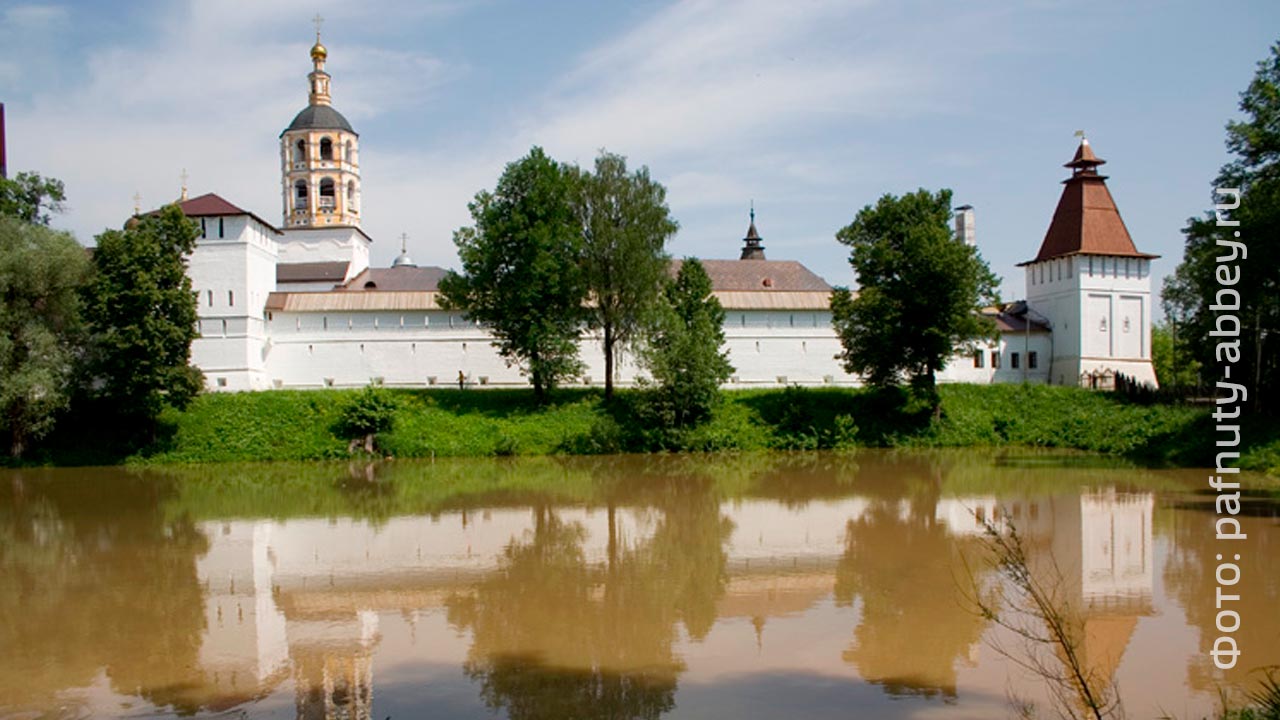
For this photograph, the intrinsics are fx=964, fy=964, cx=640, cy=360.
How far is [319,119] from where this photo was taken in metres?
41.9

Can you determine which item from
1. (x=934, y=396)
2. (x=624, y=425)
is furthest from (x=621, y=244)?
(x=934, y=396)

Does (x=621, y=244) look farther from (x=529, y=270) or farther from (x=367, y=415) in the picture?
(x=367, y=415)

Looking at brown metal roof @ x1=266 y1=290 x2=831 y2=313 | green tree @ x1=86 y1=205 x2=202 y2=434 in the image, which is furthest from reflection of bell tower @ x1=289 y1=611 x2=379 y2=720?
brown metal roof @ x1=266 y1=290 x2=831 y2=313

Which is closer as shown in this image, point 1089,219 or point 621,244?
point 621,244

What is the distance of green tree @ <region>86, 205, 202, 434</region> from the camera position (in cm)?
2481

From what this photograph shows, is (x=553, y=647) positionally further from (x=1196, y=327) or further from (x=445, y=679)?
(x=1196, y=327)

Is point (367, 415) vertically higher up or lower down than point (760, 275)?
lower down

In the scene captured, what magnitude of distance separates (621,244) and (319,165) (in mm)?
19381

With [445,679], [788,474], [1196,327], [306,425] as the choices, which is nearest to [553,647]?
[445,679]

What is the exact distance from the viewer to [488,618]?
927 cm

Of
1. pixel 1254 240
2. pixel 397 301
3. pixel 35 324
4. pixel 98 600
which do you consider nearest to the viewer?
pixel 98 600

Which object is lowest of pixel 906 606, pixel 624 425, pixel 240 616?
pixel 240 616

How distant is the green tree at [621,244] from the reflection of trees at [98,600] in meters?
14.8

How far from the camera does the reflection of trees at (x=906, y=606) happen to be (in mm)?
7531
